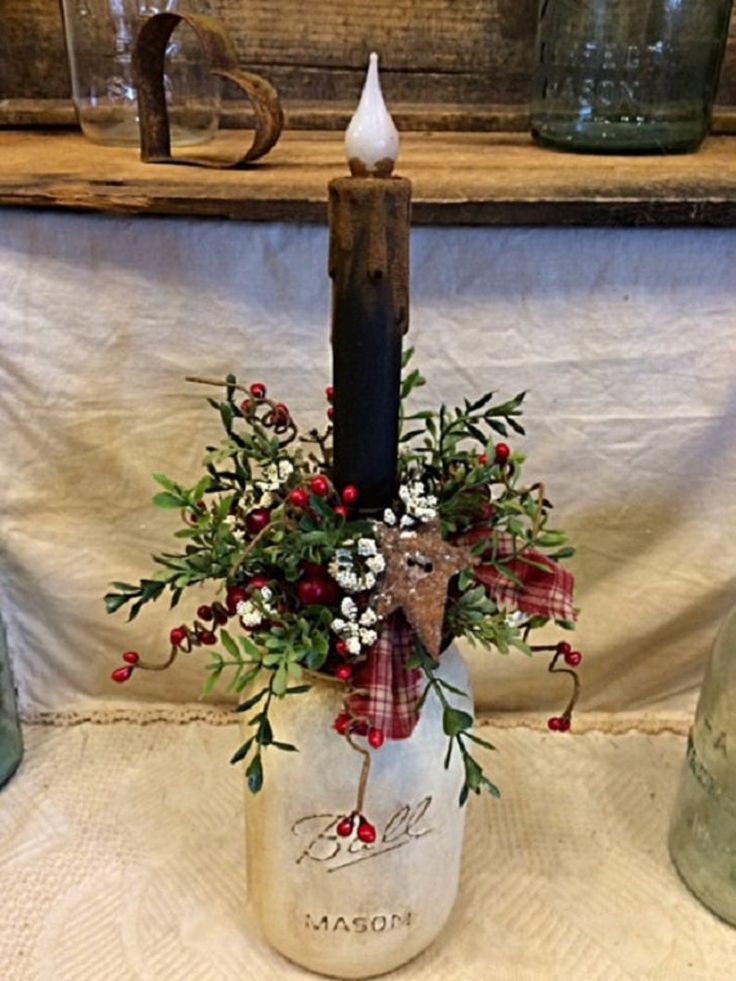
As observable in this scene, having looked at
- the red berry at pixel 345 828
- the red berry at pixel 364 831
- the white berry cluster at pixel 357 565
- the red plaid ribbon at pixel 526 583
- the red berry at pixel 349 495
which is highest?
the red berry at pixel 349 495

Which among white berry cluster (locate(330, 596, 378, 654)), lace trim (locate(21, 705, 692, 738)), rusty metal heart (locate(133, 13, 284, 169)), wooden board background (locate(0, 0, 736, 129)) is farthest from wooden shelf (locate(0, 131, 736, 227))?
lace trim (locate(21, 705, 692, 738))

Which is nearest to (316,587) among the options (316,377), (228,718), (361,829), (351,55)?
(361,829)

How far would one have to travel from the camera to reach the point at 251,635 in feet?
1.41

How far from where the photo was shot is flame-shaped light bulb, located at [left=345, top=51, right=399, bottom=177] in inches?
14.1

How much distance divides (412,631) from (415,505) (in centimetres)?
6

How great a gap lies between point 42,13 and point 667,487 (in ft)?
1.78

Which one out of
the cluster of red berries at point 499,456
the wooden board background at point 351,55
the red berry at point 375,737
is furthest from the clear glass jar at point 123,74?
the red berry at point 375,737

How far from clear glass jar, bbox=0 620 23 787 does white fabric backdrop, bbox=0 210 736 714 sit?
0.09ft

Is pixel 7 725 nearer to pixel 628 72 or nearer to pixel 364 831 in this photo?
pixel 364 831

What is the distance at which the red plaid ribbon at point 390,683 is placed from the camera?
1.37 feet

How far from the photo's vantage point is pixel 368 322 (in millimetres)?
386

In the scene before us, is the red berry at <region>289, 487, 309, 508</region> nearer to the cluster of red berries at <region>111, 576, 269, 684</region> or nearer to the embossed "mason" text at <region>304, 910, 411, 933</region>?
the cluster of red berries at <region>111, 576, 269, 684</region>

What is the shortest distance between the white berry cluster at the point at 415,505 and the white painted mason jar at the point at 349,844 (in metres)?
0.07

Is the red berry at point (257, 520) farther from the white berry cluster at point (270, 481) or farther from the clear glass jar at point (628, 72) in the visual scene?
the clear glass jar at point (628, 72)
